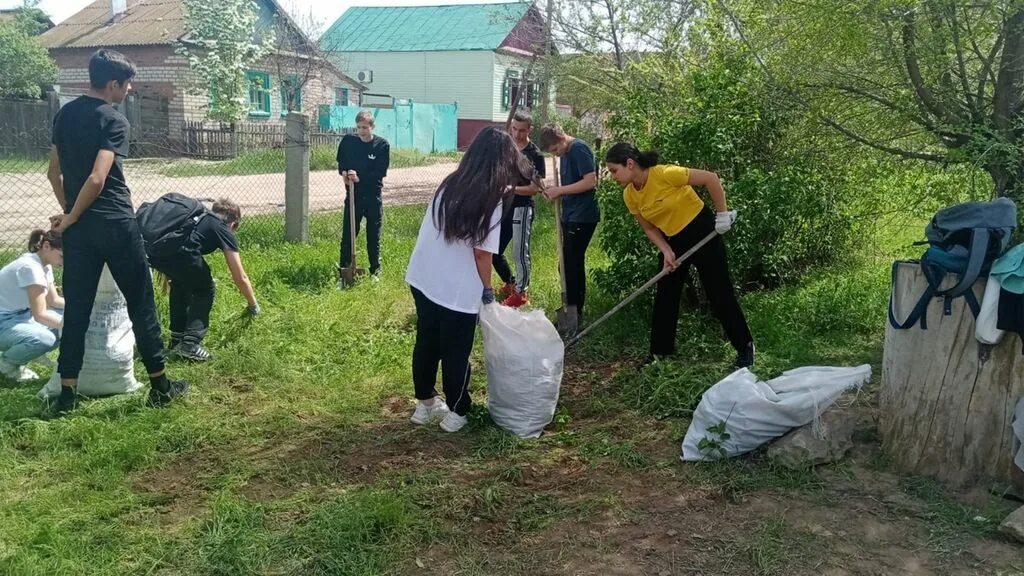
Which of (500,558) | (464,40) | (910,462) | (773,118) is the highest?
(464,40)

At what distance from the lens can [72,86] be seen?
24469 millimetres

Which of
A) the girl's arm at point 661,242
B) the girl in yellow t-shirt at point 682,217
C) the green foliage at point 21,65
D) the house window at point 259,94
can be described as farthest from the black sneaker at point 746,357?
the green foliage at point 21,65

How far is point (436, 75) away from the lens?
31.1 meters

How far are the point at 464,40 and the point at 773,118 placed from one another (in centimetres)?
2705

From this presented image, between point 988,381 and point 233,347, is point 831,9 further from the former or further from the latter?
point 233,347

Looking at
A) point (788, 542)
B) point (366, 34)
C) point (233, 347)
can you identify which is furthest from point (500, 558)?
point (366, 34)

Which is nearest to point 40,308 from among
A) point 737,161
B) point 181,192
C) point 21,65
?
point 737,161

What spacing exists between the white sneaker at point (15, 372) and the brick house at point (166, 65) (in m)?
16.9

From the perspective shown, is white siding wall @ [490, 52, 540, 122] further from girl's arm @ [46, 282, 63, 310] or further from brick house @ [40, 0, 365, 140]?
girl's arm @ [46, 282, 63, 310]

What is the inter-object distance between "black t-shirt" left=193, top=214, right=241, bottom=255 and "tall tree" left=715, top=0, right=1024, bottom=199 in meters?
3.39

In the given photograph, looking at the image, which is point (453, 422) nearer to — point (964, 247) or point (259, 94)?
point (964, 247)

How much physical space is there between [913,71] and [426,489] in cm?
318

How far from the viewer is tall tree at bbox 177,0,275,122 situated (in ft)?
66.3

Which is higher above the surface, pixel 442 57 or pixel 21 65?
pixel 442 57
